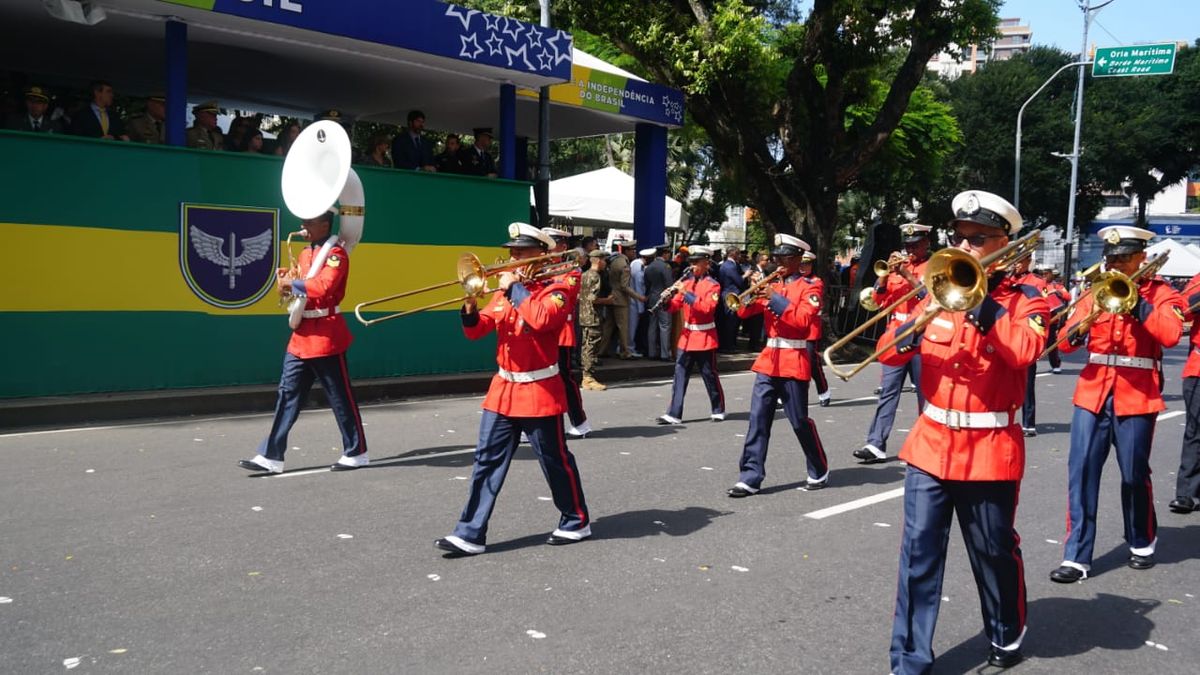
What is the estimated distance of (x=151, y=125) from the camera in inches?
460

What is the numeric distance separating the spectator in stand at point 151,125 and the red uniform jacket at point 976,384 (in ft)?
30.9

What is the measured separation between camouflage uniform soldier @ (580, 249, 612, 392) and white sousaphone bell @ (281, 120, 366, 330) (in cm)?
523

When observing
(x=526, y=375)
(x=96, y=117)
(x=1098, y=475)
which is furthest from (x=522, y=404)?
(x=96, y=117)

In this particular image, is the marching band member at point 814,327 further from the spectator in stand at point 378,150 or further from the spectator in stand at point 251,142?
the spectator in stand at point 251,142

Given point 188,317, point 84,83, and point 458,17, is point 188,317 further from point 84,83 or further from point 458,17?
point 84,83

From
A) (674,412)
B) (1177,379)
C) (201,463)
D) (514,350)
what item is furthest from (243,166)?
(1177,379)

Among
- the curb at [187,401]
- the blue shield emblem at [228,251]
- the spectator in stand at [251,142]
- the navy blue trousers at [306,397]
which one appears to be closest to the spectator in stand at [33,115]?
the blue shield emblem at [228,251]


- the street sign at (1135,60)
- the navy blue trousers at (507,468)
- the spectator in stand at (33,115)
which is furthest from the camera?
the street sign at (1135,60)

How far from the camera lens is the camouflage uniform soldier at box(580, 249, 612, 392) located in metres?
13.5

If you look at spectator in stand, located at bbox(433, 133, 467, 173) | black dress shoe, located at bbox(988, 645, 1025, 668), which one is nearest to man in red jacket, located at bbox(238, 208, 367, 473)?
black dress shoe, located at bbox(988, 645, 1025, 668)

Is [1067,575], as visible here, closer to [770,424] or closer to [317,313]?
[770,424]

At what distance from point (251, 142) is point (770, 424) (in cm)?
724

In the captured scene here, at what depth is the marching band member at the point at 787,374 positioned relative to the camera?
7746 millimetres

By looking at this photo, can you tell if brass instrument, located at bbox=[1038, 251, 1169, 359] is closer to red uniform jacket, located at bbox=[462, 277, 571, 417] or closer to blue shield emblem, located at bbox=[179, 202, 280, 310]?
red uniform jacket, located at bbox=[462, 277, 571, 417]
